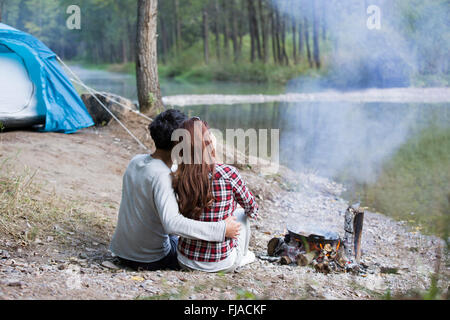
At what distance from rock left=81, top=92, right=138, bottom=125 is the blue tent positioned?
0.71 m

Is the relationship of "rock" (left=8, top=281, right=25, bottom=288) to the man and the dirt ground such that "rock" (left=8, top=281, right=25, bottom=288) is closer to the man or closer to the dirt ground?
the dirt ground

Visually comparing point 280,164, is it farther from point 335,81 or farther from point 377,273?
point 335,81

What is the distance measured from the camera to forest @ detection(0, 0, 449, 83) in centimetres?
1906

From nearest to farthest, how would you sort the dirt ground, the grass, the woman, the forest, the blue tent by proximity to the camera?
the dirt ground
the woman
the grass
the blue tent
the forest

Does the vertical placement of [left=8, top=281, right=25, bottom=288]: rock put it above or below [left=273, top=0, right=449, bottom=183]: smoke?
Answer: below

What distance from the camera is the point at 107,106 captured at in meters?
8.65

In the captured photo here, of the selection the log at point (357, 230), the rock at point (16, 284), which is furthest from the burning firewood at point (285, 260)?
the rock at point (16, 284)

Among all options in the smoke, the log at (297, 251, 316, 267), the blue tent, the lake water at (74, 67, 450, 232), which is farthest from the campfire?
the blue tent

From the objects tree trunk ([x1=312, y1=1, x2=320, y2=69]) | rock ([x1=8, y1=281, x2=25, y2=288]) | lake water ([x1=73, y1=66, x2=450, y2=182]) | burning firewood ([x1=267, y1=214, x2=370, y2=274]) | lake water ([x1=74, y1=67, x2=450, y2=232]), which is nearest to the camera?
rock ([x1=8, y1=281, x2=25, y2=288])

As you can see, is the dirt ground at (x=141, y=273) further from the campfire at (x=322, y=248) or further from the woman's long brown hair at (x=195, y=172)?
the woman's long brown hair at (x=195, y=172)

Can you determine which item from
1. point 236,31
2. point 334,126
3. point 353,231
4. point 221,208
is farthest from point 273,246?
point 236,31

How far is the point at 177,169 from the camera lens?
2.77m

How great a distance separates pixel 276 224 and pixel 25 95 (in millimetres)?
4805

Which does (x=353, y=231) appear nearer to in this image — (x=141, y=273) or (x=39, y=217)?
(x=141, y=273)
